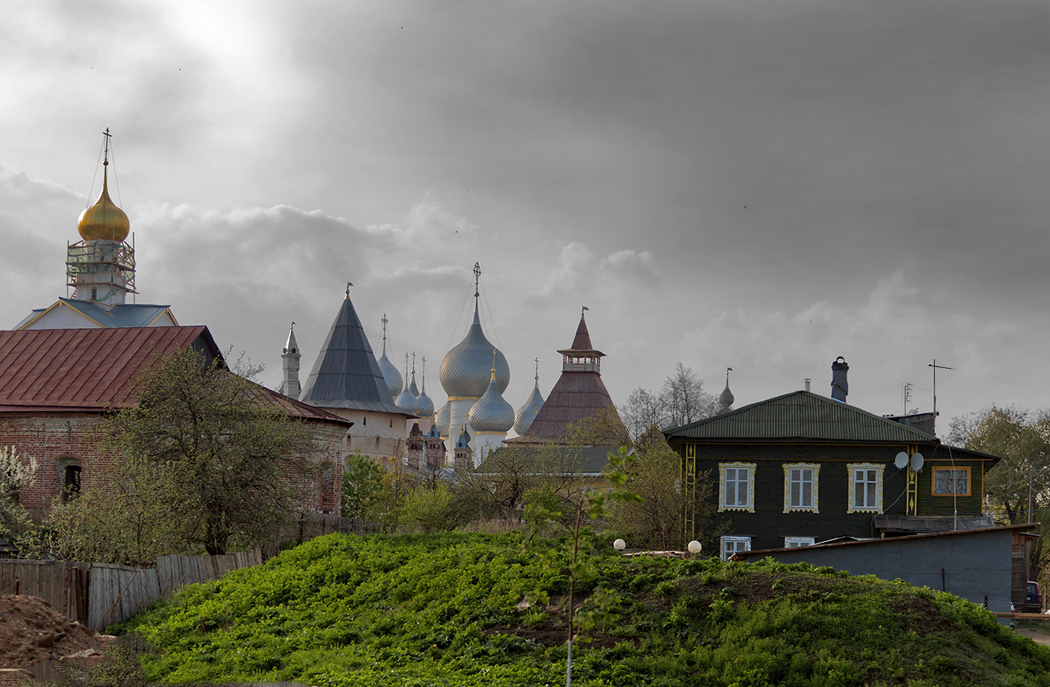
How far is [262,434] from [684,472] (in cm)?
1626

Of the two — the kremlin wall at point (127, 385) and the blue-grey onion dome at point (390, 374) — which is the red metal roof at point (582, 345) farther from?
the blue-grey onion dome at point (390, 374)

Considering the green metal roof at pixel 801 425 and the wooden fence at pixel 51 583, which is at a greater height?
the green metal roof at pixel 801 425

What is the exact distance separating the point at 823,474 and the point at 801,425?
5.78 ft

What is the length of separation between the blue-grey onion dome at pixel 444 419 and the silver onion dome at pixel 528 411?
11.5 meters

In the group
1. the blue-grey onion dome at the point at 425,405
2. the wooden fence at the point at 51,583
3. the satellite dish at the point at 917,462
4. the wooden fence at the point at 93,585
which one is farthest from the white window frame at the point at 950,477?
the blue-grey onion dome at the point at 425,405

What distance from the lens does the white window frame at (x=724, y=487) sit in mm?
35531

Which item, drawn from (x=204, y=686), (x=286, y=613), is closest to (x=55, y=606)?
(x=286, y=613)

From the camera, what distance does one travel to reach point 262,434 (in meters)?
24.6

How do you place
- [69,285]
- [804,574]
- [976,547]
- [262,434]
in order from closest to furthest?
1. [804,574]
2. [976,547]
3. [262,434]
4. [69,285]

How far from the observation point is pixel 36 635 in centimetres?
1556

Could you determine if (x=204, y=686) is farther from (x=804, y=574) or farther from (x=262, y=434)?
(x=262, y=434)

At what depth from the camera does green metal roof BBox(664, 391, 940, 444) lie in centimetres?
3503

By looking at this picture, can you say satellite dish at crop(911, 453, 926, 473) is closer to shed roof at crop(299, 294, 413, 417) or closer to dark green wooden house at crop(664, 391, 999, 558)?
dark green wooden house at crop(664, 391, 999, 558)

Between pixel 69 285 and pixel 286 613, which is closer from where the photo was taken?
pixel 286 613
